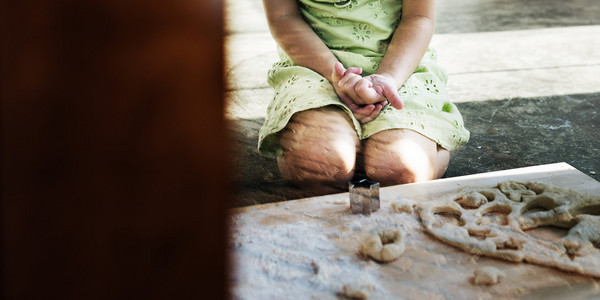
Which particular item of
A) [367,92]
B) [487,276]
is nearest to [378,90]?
[367,92]

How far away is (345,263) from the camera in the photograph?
96 cm

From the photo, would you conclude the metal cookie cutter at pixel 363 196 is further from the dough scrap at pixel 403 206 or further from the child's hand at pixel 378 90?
the child's hand at pixel 378 90

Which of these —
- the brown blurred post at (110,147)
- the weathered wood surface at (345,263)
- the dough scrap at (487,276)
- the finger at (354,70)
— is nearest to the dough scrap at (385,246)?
the weathered wood surface at (345,263)

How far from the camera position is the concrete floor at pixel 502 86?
1769 mm

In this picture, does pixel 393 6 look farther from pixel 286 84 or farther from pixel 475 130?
pixel 475 130

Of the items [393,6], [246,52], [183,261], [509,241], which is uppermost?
[183,261]

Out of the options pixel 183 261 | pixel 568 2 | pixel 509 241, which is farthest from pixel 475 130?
pixel 568 2

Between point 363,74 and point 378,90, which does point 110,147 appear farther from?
point 363,74

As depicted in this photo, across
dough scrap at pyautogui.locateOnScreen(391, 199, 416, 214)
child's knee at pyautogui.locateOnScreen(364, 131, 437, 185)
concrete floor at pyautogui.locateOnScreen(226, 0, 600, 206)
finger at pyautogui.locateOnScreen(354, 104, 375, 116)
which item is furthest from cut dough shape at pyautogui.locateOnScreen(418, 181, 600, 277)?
concrete floor at pyautogui.locateOnScreen(226, 0, 600, 206)

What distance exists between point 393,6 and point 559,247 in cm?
78

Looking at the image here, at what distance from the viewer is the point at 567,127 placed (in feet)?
6.56

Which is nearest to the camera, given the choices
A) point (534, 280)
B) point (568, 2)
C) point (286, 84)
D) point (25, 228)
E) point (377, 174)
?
point (25, 228)

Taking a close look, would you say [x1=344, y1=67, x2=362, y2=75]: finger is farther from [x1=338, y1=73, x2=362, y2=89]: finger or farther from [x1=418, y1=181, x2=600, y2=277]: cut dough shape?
[x1=418, y1=181, x2=600, y2=277]: cut dough shape

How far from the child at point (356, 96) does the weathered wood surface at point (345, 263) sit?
20 centimetres
